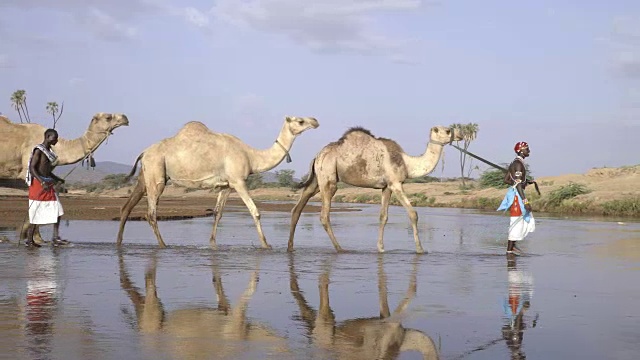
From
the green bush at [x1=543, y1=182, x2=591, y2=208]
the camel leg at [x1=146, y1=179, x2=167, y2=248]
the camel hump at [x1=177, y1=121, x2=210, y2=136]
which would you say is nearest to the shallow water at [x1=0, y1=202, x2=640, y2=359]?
the camel leg at [x1=146, y1=179, x2=167, y2=248]

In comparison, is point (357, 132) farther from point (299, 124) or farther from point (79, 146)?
point (79, 146)

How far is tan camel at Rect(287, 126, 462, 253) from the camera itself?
51.5 ft

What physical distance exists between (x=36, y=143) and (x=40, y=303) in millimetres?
9243

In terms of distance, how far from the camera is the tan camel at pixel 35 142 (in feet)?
54.0

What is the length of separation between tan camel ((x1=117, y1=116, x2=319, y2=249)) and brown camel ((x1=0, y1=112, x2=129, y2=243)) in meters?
1.15

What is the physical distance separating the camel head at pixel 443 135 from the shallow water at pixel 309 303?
2.24 meters

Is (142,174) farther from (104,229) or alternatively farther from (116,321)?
(116,321)

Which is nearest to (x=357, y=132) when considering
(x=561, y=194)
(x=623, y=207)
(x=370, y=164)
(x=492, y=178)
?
(x=370, y=164)

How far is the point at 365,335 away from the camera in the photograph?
682cm

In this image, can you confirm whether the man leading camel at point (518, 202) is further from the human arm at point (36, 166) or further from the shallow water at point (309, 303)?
the human arm at point (36, 166)

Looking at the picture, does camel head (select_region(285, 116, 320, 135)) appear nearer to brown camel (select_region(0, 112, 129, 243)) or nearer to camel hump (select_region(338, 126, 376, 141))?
camel hump (select_region(338, 126, 376, 141))

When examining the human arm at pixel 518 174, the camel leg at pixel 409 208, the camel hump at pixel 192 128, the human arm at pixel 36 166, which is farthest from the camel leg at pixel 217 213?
the human arm at pixel 518 174

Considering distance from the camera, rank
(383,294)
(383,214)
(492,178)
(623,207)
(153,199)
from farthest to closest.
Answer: (492,178), (623,207), (153,199), (383,214), (383,294)

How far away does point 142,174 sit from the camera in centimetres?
1681
